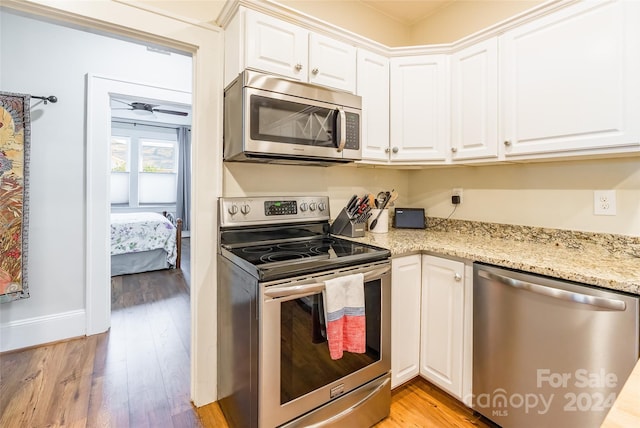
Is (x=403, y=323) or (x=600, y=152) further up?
(x=600, y=152)

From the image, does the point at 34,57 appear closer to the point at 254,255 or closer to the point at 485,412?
the point at 254,255

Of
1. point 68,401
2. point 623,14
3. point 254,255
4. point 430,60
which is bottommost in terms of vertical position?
point 68,401

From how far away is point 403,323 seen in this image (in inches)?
66.3

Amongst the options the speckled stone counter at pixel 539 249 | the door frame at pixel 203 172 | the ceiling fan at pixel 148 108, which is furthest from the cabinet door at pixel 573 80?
the ceiling fan at pixel 148 108

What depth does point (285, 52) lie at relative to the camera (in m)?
1.61

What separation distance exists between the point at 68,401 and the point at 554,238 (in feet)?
9.49

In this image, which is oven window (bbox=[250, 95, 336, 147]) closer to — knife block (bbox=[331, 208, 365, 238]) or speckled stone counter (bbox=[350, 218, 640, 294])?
knife block (bbox=[331, 208, 365, 238])

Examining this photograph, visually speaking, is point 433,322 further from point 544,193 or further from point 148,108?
point 148,108

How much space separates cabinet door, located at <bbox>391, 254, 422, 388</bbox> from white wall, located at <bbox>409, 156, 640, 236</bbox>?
75cm

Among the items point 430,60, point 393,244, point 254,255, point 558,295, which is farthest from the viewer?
point 430,60

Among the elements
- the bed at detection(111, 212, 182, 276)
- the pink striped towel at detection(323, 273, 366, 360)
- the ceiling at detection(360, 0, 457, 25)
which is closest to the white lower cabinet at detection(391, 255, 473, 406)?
the pink striped towel at detection(323, 273, 366, 360)

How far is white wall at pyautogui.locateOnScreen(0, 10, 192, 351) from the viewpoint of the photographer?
2.21 m

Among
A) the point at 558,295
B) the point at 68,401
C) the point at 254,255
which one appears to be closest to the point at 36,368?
the point at 68,401

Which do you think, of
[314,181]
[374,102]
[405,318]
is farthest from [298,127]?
[405,318]
